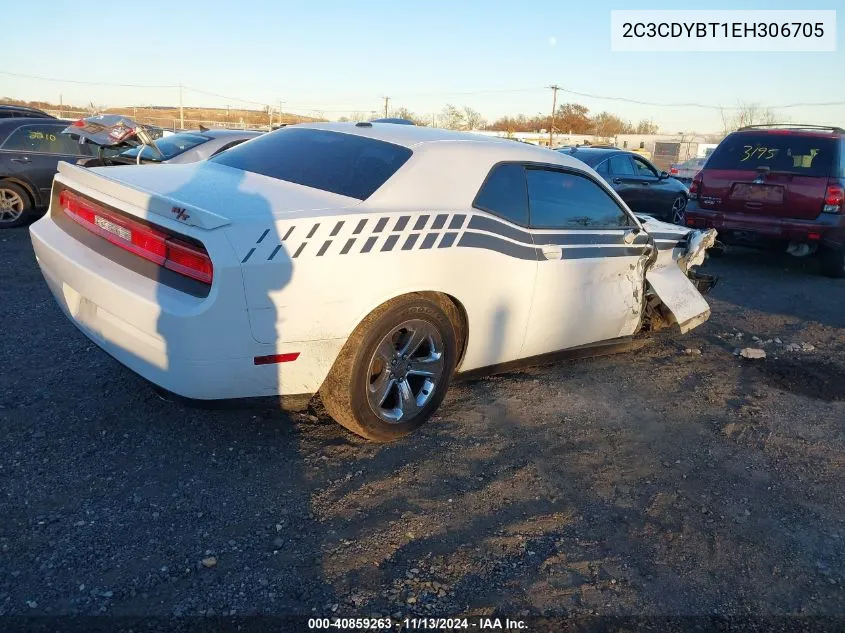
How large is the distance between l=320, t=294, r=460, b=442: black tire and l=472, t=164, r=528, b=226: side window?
0.64 m

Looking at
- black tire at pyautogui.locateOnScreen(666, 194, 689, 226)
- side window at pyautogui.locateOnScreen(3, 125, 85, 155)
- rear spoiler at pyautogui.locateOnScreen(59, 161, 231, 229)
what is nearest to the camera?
rear spoiler at pyautogui.locateOnScreen(59, 161, 231, 229)

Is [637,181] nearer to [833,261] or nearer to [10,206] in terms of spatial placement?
[833,261]

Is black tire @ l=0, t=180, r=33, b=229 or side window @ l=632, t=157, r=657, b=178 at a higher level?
side window @ l=632, t=157, r=657, b=178

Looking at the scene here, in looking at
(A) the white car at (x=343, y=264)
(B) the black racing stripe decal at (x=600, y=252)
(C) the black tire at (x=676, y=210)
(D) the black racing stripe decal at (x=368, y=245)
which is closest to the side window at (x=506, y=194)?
(A) the white car at (x=343, y=264)

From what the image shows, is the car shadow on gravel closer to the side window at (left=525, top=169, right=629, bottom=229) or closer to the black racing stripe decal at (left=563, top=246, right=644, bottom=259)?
the black racing stripe decal at (left=563, top=246, right=644, bottom=259)

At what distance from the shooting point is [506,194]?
4.01 meters

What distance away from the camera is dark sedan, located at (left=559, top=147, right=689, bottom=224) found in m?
11.4

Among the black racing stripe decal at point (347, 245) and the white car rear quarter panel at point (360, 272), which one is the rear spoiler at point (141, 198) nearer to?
the white car rear quarter panel at point (360, 272)

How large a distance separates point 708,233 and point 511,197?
2808 millimetres

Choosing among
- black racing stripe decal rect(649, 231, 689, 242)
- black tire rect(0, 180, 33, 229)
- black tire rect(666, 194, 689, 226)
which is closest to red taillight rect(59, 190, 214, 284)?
black racing stripe decal rect(649, 231, 689, 242)

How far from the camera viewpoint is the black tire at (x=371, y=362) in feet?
10.9

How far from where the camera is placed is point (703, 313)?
18.1ft

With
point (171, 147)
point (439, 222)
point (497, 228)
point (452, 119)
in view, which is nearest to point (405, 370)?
point (439, 222)

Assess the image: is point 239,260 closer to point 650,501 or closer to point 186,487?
point 186,487
